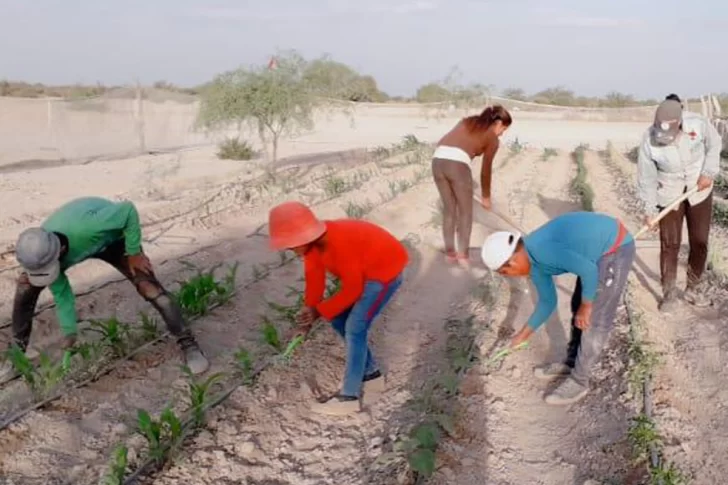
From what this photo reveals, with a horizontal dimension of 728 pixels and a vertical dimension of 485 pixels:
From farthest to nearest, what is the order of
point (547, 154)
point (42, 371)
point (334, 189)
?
1. point (547, 154)
2. point (334, 189)
3. point (42, 371)

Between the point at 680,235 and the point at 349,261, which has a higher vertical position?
the point at 349,261

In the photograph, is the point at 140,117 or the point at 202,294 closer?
the point at 202,294

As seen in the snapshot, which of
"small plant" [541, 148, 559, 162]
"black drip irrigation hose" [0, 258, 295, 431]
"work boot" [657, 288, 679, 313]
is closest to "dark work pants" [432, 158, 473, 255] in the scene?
"work boot" [657, 288, 679, 313]

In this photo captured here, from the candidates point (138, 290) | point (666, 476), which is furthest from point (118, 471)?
point (666, 476)

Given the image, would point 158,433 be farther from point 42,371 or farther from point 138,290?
point 138,290

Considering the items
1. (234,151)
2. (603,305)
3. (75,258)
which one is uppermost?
(75,258)

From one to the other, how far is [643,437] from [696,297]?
2569 millimetres

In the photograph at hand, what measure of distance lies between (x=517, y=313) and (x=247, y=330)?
1958mm

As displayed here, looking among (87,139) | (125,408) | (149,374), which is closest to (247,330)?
(149,374)

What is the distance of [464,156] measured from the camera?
6.30m

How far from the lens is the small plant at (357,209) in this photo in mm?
8594

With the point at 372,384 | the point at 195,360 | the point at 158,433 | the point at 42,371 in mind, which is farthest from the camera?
the point at 195,360

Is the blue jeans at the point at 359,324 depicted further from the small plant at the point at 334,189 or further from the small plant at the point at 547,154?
the small plant at the point at 547,154

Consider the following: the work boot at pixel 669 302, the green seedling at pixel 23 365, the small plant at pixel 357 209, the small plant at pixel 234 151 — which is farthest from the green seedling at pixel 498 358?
the small plant at pixel 234 151
